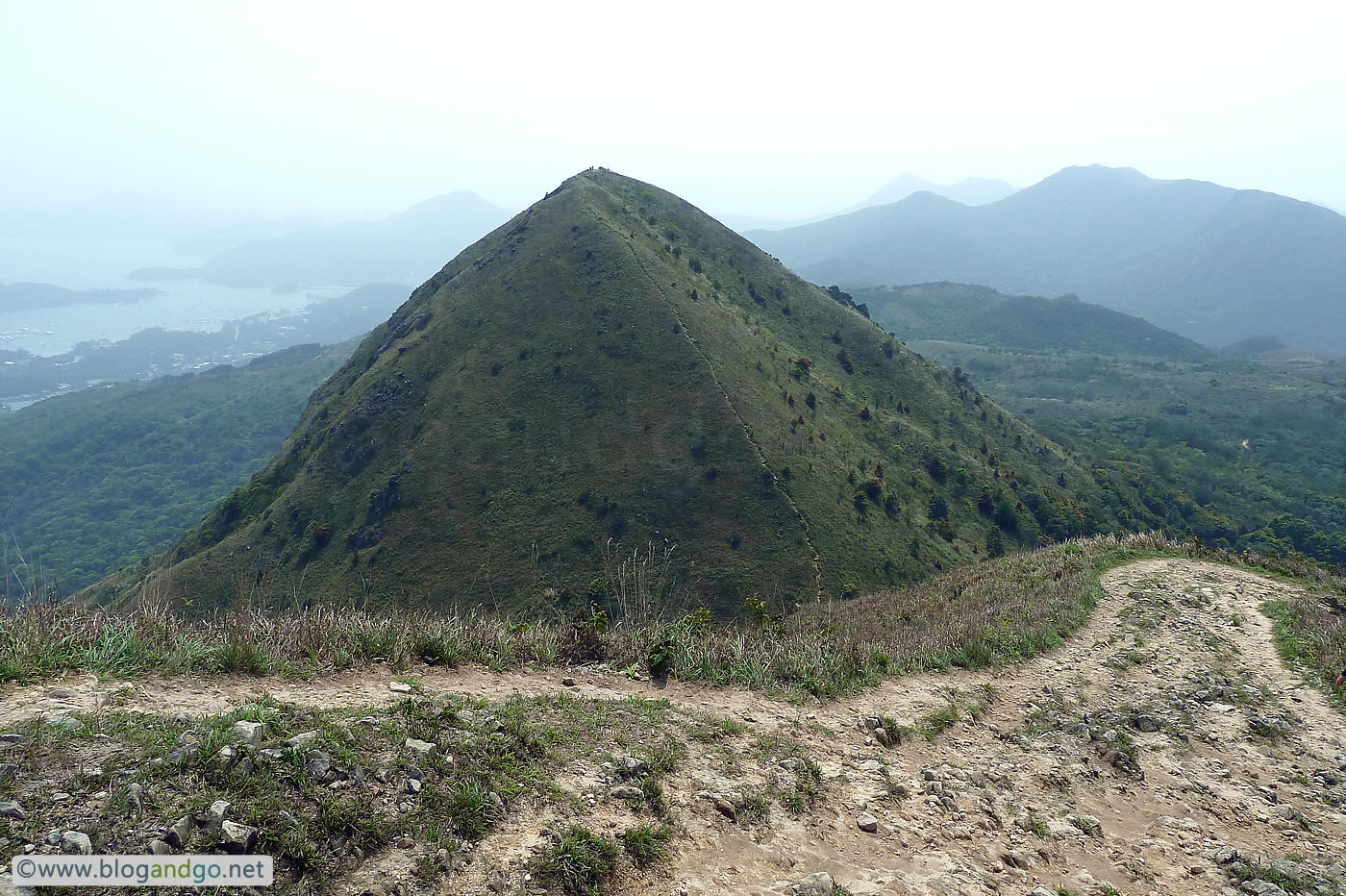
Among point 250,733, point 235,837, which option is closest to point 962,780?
point 235,837

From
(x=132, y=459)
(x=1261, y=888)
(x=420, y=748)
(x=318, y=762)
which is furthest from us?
(x=132, y=459)

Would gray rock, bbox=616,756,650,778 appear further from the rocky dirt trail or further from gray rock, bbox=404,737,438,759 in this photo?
gray rock, bbox=404,737,438,759

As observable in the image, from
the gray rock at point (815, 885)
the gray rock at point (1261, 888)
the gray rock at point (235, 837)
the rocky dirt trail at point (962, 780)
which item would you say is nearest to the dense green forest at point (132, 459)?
the rocky dirt trail at point (962, 780)

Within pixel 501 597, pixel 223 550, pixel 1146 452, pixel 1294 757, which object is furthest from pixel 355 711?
pixel 1146 452

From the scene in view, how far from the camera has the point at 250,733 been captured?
5.04m

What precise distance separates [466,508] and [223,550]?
24.4 m

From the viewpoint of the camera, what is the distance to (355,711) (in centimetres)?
604

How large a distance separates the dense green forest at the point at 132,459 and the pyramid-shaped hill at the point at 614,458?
65546mm

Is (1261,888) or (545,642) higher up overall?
(545,642)

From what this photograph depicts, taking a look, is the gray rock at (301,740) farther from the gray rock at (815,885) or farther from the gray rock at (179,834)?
the gray rock at (815,885)

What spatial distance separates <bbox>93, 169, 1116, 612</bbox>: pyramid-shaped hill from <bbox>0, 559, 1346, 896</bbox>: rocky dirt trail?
3071 cm

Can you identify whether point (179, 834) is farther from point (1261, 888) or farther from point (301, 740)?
point (1261, 888)

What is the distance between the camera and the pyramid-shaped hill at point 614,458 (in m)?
47.8

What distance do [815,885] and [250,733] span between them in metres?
5.13
